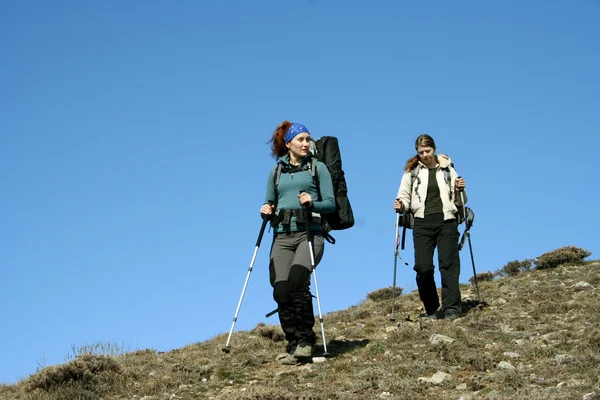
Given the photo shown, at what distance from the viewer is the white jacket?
12914 mm

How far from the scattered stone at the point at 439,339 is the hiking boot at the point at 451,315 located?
1.88 m

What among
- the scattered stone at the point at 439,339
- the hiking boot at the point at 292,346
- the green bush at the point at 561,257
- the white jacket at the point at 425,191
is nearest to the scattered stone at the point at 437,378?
the scattered stone at the point at 439,339

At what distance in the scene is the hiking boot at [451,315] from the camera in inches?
500

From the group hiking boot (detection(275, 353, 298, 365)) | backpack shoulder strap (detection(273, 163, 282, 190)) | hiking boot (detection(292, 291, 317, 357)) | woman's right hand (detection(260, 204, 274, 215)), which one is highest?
backpack shoulder strap (detection(273, 163, 282, 190))

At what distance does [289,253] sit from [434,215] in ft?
11.9

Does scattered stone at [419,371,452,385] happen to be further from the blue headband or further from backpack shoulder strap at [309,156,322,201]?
the blue headband

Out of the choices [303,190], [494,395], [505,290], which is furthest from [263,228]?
[505,290]

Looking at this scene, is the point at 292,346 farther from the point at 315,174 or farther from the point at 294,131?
the point at 294,131

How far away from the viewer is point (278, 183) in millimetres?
10438

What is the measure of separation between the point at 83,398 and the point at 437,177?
659 centimetres

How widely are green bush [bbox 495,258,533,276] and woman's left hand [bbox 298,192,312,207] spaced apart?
37.3 feet

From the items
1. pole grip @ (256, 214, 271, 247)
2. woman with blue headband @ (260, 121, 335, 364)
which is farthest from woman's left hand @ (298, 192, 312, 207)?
pole grip @ (256, 214, 271, 247)

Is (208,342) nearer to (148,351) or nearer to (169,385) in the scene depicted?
(148,351)

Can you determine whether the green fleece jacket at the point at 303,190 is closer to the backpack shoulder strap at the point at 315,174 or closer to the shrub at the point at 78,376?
the backpack shoulder strap at the point at 315,174
